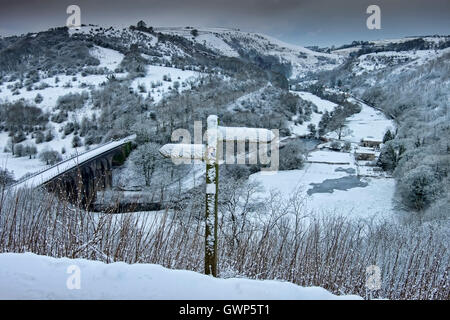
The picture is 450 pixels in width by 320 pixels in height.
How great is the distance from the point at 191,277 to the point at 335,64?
89.9 meters

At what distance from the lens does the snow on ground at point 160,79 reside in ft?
100

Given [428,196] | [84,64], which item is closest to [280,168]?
[428,196]

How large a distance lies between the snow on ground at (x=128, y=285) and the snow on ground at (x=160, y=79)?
27.2 metres

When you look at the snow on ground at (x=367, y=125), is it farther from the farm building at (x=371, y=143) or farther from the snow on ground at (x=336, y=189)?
the snow on ground at (x=336, y=189)

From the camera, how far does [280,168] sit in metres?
22.0

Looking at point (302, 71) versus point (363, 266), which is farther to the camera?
point (302, 71)

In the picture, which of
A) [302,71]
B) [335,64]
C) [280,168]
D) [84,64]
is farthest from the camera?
[335,64]

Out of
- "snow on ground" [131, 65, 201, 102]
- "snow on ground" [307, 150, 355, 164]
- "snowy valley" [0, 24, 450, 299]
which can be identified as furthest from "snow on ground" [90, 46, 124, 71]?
"snow on ground" [307, 150, 355, 164]

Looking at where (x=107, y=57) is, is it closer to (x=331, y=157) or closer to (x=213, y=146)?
(x=331, y=157)

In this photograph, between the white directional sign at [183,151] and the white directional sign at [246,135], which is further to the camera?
the white directional sign at [246,135]

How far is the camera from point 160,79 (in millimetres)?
33906

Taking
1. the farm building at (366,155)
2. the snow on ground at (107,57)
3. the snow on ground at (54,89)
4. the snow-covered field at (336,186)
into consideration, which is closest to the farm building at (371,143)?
the farm building at (366,155)
